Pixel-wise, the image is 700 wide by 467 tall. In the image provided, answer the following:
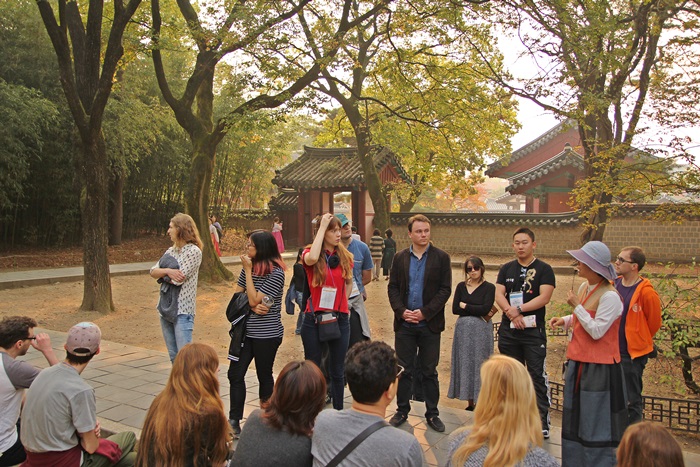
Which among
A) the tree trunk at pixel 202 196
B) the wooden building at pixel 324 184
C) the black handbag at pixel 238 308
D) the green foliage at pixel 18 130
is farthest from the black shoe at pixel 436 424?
the wooden building at pixel 324 184

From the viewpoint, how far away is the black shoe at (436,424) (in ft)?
15.2

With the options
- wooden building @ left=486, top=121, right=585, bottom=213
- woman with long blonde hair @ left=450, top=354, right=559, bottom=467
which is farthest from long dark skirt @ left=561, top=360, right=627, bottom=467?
wooden building @ left=486, top=121, right=585, bottom=213

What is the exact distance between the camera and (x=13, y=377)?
3549 millimetres

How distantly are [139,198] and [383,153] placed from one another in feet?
32.2

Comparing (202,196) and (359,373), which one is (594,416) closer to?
(359,373)

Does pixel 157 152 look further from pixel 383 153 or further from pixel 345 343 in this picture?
pixel 345 343

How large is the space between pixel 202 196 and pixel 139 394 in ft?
28.8

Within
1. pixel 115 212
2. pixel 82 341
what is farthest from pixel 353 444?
pixel 115 212

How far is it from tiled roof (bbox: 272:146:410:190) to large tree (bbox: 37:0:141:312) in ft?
43.0

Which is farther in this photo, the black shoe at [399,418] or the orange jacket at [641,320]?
the black shoe at [399,418]

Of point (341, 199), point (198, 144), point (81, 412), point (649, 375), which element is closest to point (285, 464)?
point (81, 412)

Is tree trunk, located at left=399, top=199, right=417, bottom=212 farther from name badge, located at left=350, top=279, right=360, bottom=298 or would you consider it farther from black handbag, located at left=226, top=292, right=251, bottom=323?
black handbag, located at left=226, top=292, right=251, bottom=323

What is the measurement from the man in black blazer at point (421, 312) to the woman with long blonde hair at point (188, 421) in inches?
84.7

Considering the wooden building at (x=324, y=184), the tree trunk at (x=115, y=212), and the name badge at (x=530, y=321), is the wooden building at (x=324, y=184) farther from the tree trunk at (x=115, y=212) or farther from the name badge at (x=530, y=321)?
the name badge at (x=530, y=321)
